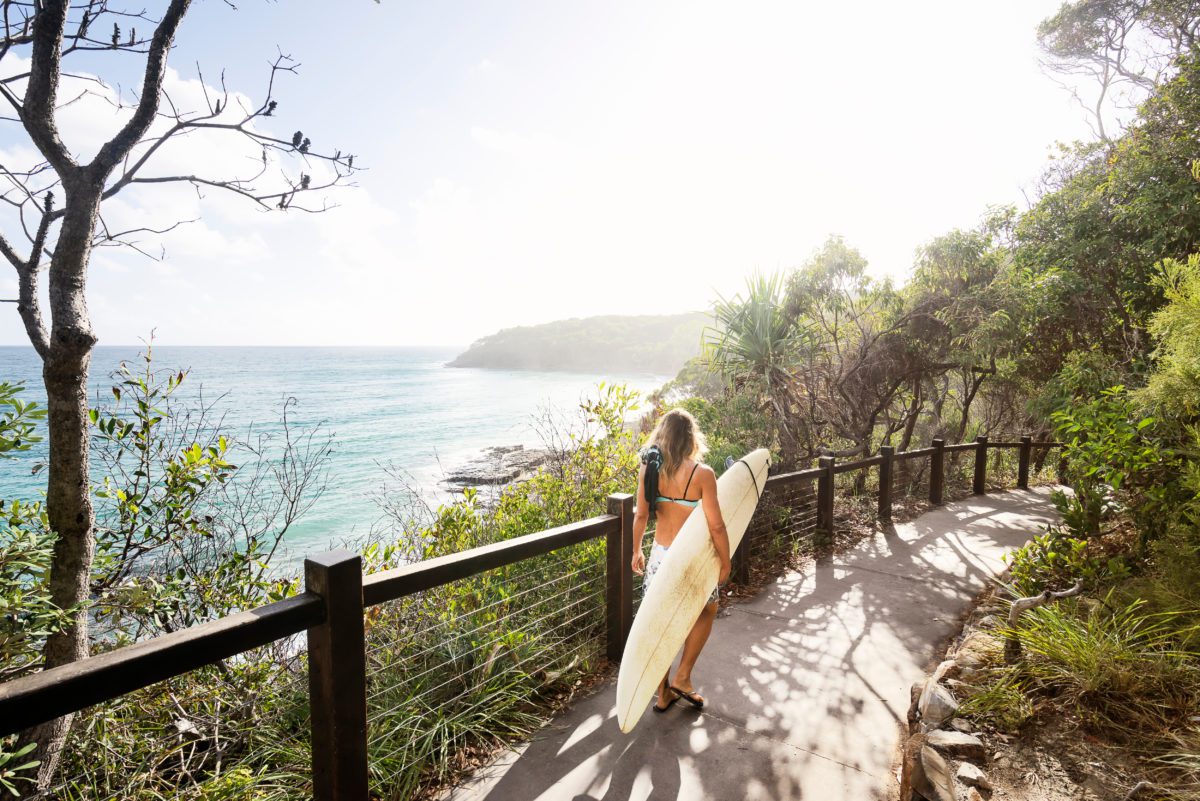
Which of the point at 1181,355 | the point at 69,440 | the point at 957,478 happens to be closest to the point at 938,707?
the point at 1181,355

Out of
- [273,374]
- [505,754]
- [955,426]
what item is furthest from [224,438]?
[273,374]

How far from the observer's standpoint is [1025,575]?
3592mm

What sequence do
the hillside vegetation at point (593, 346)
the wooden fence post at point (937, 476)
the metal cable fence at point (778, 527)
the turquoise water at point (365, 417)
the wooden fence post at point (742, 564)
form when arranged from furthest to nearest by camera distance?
the hillside vegetation at point (593, 346)
the turquoise water at point (365, 417)
the wooden fence post at point (937, 476)
the metal cable fence at point (778, 527)
the wooden fence post at point (742, 564)

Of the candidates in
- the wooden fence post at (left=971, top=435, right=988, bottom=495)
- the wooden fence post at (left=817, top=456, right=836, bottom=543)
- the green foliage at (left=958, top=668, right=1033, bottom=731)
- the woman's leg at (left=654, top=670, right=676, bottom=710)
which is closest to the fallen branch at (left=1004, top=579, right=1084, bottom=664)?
the green foliage at (left=958, top=668, right=1033, bottom=731)

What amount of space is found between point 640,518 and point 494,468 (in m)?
21.1

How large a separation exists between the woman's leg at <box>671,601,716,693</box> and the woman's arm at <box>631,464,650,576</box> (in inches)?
17.9

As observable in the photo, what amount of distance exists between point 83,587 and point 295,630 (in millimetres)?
1711

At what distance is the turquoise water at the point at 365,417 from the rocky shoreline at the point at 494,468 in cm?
87

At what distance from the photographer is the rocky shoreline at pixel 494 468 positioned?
21.5 meters

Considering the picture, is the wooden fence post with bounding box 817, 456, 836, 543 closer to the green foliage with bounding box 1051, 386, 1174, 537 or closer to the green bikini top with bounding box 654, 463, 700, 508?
the green foliage with bounding box 1051, 386, 1174, 537

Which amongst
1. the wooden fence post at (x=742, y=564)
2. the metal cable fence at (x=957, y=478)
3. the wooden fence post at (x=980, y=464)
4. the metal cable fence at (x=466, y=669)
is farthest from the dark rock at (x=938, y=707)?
the wooden fence post at (x=980, y=464)

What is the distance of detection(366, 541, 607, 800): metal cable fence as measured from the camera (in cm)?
252

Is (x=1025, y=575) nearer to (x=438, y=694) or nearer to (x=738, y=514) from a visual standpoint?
(x=738, y=514)

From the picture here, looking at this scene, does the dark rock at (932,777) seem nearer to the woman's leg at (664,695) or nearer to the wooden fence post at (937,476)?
the woman's leg at (664,695)
